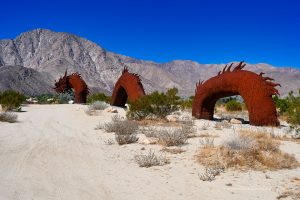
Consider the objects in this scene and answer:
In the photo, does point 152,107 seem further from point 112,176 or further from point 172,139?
point 112,176

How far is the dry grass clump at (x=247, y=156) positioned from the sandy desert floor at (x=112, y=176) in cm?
26

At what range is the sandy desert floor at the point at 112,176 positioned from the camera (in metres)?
5.98

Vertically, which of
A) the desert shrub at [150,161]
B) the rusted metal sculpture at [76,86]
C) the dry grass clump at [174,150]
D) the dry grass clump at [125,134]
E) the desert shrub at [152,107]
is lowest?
the desert shrub at [150,161]

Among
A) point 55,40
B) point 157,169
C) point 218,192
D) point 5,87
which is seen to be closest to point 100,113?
point 157,169

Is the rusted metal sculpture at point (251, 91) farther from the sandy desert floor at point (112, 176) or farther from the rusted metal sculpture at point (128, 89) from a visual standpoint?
the rusted metal sculpture at point (128, 89)

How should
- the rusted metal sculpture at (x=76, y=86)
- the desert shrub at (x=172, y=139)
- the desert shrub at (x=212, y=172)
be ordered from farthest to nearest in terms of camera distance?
the rusted metal sculpture at (x=76, y=86), the desert shrub at (x=172, y=139), the desert shrub at (x=212, y=172)

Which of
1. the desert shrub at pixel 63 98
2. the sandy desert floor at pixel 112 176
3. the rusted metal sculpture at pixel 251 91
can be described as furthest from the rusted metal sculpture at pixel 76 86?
the sandy desert floor at pixel 112 176

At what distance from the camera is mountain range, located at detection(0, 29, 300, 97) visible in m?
123

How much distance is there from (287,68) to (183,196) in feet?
489

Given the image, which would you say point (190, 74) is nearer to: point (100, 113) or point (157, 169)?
point (100, 113)

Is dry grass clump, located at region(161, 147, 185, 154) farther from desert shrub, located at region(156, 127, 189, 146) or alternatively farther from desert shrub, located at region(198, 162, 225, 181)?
desert shrub, located at region(198, 162, 225, 181)

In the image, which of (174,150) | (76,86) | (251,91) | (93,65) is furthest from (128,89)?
(93,65)

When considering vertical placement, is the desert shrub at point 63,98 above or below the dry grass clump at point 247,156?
above

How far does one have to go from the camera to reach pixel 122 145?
1007 centimetres
